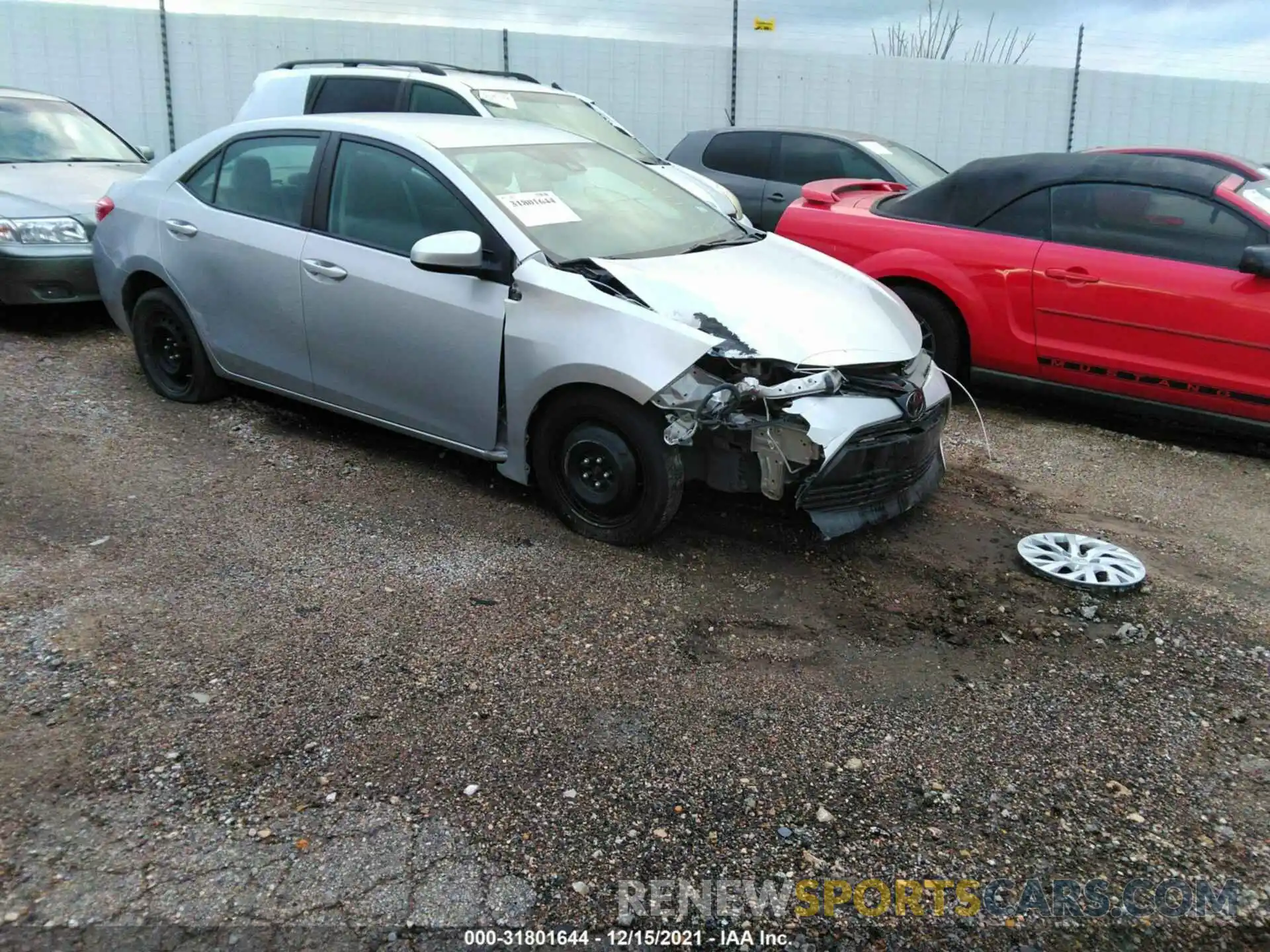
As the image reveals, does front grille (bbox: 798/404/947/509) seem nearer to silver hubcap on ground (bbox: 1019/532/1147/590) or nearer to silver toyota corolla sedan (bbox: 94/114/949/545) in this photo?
silver toyota corolla sedan (bbox: 94/114/949/545)

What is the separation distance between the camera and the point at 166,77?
Result: 13281 mm

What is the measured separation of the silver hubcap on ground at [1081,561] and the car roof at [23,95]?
8060 millimetres

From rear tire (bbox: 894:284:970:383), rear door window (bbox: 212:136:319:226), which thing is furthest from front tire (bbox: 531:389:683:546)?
rear tire (bbox: 894:284:970:383)

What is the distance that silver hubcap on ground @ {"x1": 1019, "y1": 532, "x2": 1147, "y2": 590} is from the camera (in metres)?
4.00

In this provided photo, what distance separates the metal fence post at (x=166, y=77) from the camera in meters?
13.1

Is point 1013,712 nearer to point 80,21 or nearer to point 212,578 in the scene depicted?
point 212,578

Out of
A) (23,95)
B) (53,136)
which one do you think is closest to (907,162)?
(53,136)

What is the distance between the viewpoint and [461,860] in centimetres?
253

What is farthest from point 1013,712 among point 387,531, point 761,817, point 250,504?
point 250,504

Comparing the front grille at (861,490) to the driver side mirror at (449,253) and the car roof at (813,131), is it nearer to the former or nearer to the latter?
the driver side mirror at (449,253)

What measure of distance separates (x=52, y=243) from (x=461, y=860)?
600 centimetres

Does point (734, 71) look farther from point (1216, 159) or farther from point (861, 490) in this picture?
point (861, 490)

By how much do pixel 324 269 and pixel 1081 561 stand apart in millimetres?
3460

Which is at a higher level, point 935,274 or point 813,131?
point 813,131
